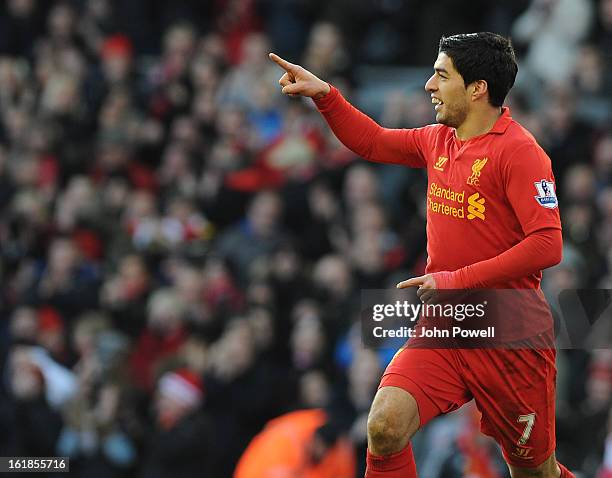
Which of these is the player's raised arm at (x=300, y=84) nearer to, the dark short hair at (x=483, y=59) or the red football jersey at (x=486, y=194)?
the red football jersey at (x=486, y=194)

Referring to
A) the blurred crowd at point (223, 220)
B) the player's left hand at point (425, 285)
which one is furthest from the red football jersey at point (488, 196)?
the blurred crowd at point (223, 220)

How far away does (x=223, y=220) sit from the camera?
12852mm

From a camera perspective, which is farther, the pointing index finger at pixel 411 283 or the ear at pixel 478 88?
the ear at pixel 478 88

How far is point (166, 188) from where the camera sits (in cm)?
1370

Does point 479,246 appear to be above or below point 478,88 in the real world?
below

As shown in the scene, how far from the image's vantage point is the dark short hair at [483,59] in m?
6.23

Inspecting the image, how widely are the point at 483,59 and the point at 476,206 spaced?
632 mm

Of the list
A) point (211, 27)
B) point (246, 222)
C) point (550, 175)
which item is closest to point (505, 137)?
point (550, 175)

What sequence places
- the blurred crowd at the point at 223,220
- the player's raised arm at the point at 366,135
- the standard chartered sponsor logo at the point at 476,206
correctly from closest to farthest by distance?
the standard chartered sponsor logo at the point at 476,206 < the player's raised arm at the point at 366,135 < the blurred crowd at the point at 223,220

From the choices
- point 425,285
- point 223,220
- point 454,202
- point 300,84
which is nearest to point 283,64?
point 300,84

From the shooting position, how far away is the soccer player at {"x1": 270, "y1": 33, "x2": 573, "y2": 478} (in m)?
6.04

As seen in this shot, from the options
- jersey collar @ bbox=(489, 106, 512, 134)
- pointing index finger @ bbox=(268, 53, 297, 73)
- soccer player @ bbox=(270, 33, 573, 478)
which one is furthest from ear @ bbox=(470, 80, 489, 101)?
pointing index finger @ bbox=(268, 53, 297, 73)

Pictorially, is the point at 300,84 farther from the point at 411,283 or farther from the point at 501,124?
the point at 411,283

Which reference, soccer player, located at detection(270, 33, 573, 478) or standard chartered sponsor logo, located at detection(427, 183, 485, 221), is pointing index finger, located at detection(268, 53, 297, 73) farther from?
standard chartered sponsor logo, located at detection(427, 183, 485, 221)
